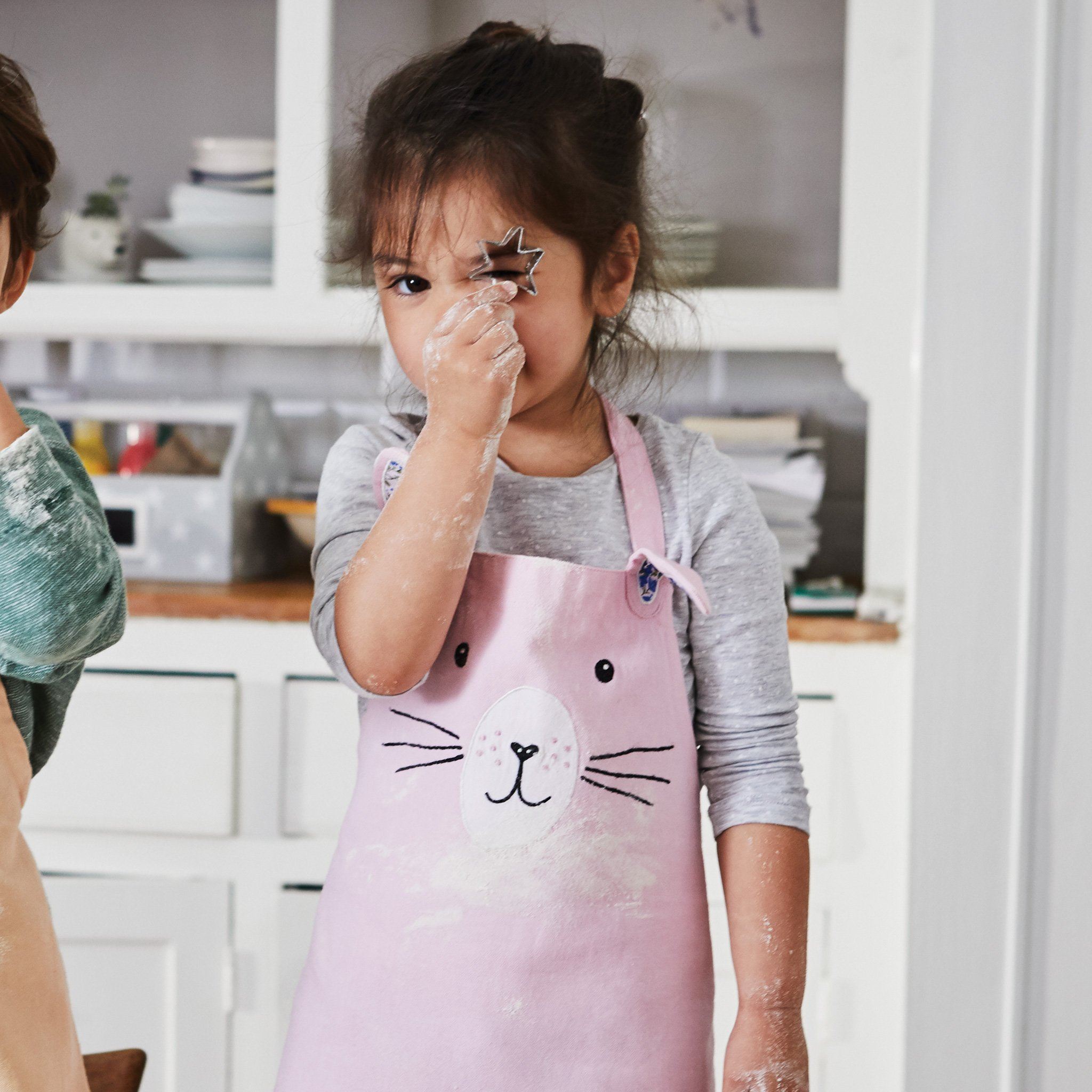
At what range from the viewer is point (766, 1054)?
508mm

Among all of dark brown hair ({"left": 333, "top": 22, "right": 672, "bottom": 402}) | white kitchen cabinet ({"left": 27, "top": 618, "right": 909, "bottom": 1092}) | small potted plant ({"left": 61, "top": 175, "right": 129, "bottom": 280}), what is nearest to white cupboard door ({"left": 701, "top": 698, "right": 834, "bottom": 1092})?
white kitchen cabinet ({"left": 27, "top": 618, "right": 909, "bottom": 1092})

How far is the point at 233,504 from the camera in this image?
1.38m

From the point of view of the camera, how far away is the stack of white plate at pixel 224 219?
141cm

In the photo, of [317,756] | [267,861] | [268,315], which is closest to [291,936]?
[267,861]

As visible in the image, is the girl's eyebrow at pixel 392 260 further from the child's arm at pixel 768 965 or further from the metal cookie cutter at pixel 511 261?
the child's arm at pixel 768 965

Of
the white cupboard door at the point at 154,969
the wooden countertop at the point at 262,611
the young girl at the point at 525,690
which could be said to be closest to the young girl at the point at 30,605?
the young girl at the point at 525,690

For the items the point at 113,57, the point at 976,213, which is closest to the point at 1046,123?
the point at 976,213

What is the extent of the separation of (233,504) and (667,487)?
933 mm

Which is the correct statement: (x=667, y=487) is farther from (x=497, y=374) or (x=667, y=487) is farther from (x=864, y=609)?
(x=864, y=609)

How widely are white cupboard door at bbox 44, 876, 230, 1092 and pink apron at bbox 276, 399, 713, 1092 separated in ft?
2.46

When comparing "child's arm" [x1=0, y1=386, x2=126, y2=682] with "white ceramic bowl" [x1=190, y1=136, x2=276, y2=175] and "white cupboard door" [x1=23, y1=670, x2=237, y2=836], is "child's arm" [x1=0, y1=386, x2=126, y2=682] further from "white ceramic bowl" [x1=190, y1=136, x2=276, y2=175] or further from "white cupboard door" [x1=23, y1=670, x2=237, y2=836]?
"white ceramic bowl" [x1=190, y1=136, x2=276, y2=175]

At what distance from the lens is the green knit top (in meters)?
0.43

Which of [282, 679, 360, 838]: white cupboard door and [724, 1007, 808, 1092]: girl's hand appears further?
[282, 679, 360, 838]: white cupboard door

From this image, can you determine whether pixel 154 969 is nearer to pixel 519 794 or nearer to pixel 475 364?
pixel 519 794
